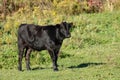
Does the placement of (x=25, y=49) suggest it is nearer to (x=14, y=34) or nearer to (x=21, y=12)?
(x=14, y=34)

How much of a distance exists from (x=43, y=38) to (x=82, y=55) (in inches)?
124

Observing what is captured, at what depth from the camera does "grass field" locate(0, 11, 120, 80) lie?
12.2 metres

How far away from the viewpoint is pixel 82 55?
53.3ft

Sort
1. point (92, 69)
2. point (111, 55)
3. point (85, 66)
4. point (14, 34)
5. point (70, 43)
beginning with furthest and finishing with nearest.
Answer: point (14, 34)
point (70, 43)
point (111, 55)
point (85, 66)
point (92, 69)

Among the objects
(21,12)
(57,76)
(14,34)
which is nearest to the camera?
(57,76)

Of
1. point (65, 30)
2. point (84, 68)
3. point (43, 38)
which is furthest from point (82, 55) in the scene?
point (65, 30)

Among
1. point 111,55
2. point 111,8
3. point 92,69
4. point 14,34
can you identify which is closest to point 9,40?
point 14,34

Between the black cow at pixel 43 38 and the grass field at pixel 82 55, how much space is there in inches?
22.6

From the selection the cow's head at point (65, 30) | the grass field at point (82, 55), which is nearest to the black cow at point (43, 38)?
the cow's head at point (65, 30)

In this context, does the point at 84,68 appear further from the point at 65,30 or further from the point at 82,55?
the point at 82,55

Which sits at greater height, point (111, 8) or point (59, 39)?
point (59, 39)

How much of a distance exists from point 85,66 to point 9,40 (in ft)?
16.6

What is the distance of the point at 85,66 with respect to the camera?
13.9 m

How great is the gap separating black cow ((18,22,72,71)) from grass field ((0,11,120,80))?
575 millimetres
